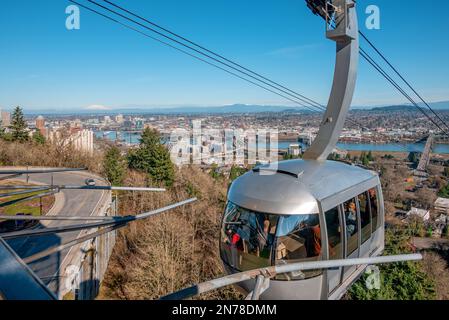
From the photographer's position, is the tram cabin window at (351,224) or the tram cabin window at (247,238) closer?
the tram cabin window at (247,238)

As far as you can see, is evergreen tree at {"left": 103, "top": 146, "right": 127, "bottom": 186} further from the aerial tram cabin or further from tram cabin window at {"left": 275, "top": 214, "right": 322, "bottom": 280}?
tram cabin window at {"left": 275, "top": 214, "right": 322, "bottom": 280}

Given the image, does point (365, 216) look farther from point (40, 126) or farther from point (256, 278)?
point (40, 126)

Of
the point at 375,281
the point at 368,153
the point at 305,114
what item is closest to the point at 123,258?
the point at 375,281

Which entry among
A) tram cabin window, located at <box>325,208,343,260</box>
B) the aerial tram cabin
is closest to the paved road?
the aerial tram cabin

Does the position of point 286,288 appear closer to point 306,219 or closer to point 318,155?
point 306,219

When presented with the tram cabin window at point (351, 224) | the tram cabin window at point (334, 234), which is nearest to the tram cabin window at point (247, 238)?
the tram cabin window at point (334, 234)

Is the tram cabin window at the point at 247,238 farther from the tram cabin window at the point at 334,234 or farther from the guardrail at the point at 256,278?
the guardrail at the point at 256,278

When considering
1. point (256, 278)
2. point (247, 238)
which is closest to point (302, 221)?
point (247, 238)

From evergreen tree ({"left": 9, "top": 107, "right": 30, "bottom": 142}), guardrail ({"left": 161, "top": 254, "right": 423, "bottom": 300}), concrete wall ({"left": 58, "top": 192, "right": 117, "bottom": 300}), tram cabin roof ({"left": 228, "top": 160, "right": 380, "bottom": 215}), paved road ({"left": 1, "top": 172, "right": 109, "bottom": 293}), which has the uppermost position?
evergreen tree ({"left": 9, "top": 107, "right": 30, "bottom": 142})
